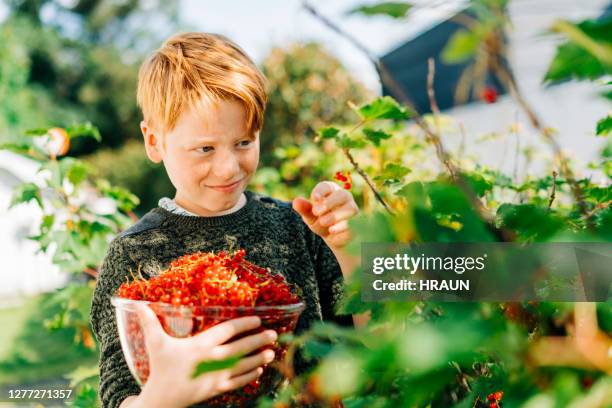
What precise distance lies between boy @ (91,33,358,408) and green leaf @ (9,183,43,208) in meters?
0.59

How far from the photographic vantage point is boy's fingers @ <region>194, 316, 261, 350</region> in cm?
67

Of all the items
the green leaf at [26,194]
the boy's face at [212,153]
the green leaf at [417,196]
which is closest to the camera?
the green leaf at [417,196]

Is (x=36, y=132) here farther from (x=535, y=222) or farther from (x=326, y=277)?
(x=535, y=222)

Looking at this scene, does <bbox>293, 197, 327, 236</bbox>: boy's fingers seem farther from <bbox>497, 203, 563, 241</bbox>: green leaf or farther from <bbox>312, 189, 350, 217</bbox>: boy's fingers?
<bbox>497, 203, 563, 241</bbox>: green leaf

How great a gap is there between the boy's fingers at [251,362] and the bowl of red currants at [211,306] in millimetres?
30

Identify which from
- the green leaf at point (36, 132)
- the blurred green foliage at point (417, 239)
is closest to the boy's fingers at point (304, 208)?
the blurred green foliage at point (417, 239)

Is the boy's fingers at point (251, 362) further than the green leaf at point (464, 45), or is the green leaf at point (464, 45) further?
the boy's fingers at point (251, 362)

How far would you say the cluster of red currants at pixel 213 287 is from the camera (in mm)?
724

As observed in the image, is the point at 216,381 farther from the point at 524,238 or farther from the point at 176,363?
the point at 524,238

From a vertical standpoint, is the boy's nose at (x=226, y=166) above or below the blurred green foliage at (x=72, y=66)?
above

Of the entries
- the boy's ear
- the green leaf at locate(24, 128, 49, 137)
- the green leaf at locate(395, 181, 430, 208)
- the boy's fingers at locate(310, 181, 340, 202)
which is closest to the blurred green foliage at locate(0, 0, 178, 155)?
the green leaf at locate(24, 128, 49, 137)

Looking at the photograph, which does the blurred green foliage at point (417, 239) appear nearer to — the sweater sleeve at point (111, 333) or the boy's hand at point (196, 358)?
the boy's hand at point (196, 358)

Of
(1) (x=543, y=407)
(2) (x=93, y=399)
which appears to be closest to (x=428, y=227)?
(1) (x=543, y=407)

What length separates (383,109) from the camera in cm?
116
